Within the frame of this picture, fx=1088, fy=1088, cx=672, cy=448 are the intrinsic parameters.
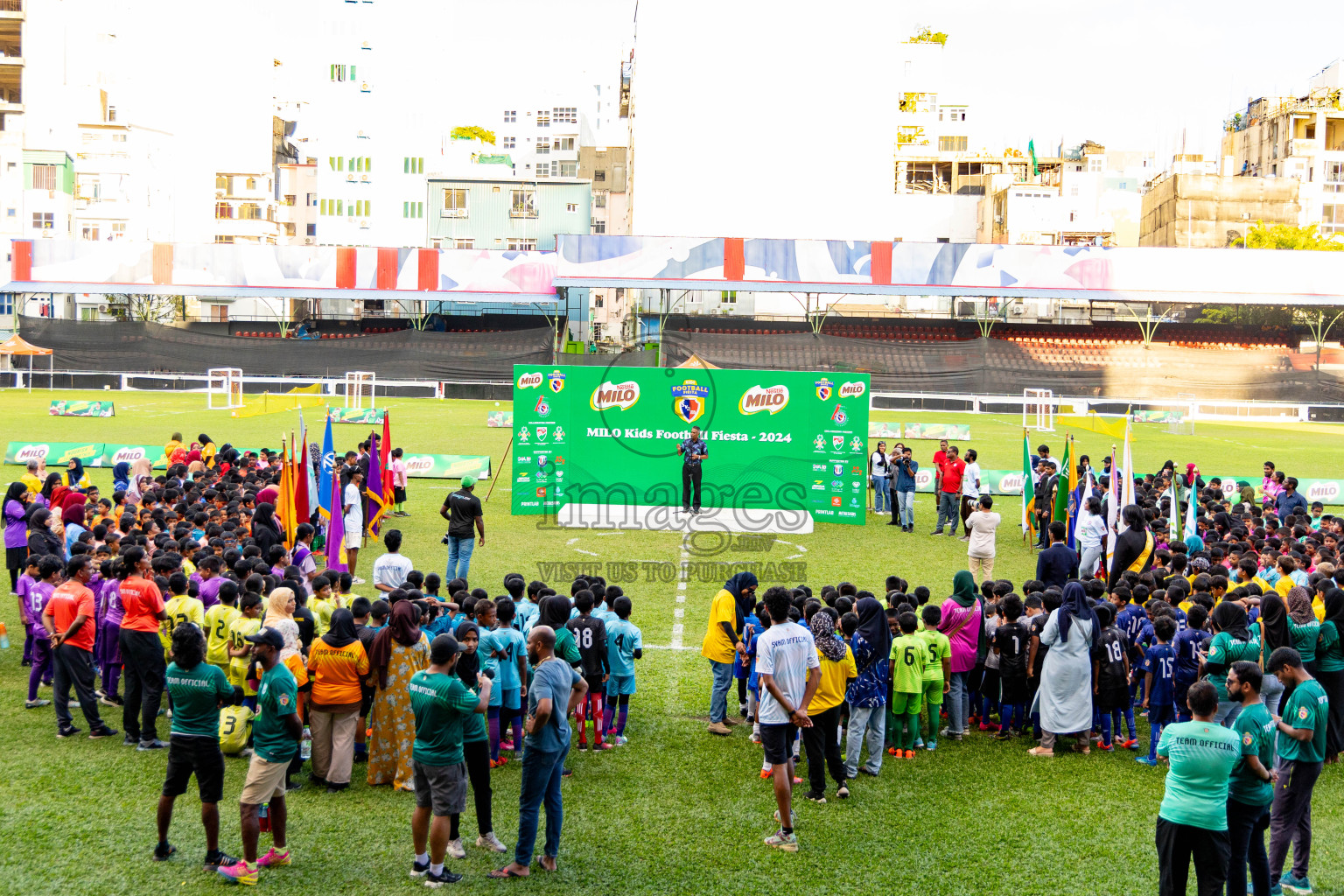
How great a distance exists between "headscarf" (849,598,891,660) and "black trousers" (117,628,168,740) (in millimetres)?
6208

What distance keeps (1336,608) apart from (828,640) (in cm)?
462

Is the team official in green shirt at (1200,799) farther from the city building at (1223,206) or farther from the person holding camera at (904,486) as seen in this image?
the city building at (1223,206)

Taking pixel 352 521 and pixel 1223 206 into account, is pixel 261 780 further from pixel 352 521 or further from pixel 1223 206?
pixel 1223 206

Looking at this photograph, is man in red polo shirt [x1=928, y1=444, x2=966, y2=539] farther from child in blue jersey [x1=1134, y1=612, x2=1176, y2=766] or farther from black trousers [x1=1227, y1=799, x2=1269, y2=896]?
black trousers [x1=1227, y1=799, x2=1269, y2=896]

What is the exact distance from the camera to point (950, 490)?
21234 millimetres

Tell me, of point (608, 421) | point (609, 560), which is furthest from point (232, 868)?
point (608, 421)

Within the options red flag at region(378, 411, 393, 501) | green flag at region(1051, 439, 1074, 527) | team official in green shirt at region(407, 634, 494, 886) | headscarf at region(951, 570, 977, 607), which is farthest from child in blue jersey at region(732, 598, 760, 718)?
red flag at region(378, 411, 393, 501)

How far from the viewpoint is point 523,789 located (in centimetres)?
757

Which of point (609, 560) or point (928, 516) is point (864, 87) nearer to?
point (928, 516)

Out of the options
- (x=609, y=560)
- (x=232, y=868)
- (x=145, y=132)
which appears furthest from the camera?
(x=145, y=132)

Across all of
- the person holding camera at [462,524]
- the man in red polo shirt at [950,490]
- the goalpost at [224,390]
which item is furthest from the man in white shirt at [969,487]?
the goalpost at [224,390]

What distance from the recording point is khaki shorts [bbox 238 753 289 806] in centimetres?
745

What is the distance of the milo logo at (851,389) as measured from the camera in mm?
22359

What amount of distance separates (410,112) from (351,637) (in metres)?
83.0
